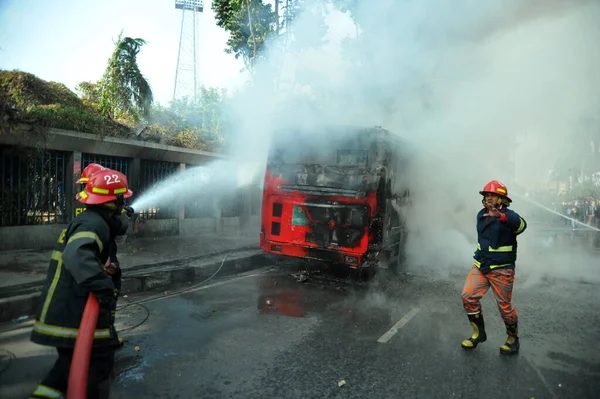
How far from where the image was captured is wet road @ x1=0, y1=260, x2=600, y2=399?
10.8ft

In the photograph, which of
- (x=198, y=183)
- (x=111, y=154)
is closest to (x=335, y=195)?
(x=111, y=154)

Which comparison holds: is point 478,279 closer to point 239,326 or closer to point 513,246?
point 513,246

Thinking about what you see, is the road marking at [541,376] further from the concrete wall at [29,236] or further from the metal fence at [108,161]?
the metal fence at [108,161]

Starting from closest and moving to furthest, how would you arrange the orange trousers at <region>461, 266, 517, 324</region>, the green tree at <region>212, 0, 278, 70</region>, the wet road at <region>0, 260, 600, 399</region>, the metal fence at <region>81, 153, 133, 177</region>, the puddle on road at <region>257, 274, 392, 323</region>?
the wet road at <region>0, 260, 600, 399</region> → the orange trousers at <region>461, 266, 517, 324</region> → the puddle on road at <region>257, 274, 392, 323</region> → the metal fence at <region>81, 153, 133, 177</region> → the green tree at <region>212, 0, 278, 70</region>

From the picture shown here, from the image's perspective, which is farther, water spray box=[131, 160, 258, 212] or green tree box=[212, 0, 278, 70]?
green tree box=[212, 0, 278, 70]

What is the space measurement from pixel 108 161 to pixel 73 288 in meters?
8.00

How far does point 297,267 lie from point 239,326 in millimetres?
3715

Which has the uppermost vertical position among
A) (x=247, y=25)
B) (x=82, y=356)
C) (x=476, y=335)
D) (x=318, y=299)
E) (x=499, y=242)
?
(x=247, y=25)

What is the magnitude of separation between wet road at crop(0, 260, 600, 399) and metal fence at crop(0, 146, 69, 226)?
413 cm

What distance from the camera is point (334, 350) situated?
4.07 m

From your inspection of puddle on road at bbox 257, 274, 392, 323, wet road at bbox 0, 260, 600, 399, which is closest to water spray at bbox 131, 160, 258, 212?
puddle on road at bbox 257, 274, 392, 323

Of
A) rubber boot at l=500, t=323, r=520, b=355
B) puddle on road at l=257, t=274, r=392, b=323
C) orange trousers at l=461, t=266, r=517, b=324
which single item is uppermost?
orange trousers at l=461, t=266, r=517, b=324

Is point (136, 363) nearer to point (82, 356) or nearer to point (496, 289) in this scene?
point (82, 356)

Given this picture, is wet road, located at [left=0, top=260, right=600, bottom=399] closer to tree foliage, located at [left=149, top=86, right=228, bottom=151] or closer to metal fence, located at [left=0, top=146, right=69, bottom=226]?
metal fence, located at [left=0, top=146, right=69, bottom=226]
